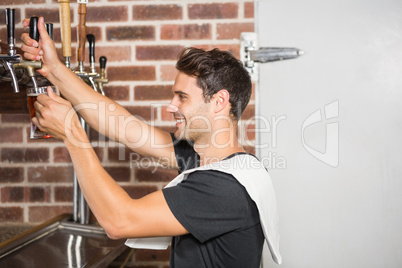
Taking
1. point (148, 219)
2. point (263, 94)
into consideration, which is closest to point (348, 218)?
point (263, 94)

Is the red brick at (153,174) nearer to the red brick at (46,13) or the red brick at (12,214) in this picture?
the red brick at (12,214)

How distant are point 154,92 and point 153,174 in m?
0.33

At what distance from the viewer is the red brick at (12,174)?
1.62 meters

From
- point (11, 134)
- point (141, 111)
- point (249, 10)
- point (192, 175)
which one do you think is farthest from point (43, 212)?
point (249, 10)

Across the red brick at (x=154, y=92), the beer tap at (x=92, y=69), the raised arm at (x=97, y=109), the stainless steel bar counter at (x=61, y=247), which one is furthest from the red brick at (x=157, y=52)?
the stainless steel bar counter at (x=61, y=247)

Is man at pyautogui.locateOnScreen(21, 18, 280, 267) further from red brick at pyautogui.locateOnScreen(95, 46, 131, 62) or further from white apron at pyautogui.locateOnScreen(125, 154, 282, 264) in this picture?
red brick at pyautogui.locateOnScreen(95, 46, 131, 62)

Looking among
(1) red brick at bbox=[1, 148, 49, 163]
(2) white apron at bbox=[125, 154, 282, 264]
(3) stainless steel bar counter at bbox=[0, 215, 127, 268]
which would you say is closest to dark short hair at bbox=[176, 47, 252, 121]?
(2) white apron at bbox=[125, 154, 282, 264]

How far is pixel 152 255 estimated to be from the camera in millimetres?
1616

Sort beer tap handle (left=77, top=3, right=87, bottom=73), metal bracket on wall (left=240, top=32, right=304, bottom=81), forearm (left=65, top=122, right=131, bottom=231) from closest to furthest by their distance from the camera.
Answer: forearm (left=65, top=122, right=131, bottom=231) → beer tap handle (left=77, top=3, right=87, bottom=73) → metal bracket on wall (left=240, top=32, right=304, bottom=81)

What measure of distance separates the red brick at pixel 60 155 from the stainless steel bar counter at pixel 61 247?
262 mm

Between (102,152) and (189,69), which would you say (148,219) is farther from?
(102,152)

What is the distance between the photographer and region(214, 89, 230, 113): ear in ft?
3.86

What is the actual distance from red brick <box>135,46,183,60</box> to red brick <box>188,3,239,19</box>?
0.55ft

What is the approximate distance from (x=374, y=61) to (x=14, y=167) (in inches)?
59.7
